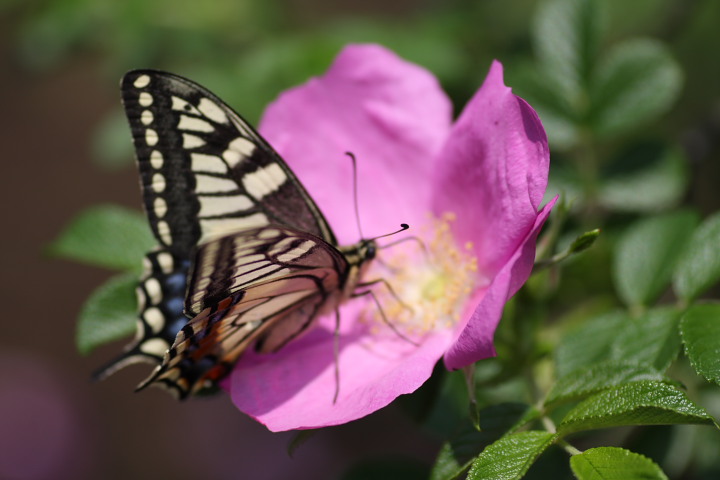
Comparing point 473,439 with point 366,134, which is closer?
point 473,439

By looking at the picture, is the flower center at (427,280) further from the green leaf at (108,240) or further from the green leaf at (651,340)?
the green leaf at (108,240)

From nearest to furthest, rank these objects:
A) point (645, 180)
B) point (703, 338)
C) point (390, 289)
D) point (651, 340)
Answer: point (703, 338) → point (651, 340) → point (390, 289) → point (645, 180)

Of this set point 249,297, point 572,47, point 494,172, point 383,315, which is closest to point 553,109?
point 572,47

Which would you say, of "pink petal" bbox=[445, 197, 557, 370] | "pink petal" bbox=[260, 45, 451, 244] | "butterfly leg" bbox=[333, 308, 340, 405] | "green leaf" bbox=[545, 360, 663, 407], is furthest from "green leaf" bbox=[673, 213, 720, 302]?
"butterfly leg" bbox=[333, 308, 340, 405]

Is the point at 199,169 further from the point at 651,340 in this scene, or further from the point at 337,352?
the point at 651,340

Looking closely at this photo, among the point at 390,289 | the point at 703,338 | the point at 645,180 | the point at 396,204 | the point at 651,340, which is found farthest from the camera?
the point at 645,180

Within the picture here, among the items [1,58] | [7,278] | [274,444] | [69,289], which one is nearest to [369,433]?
[274,444]

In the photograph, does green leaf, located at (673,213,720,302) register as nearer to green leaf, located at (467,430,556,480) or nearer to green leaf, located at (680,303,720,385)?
green leaf, located at (680,303,720,385)

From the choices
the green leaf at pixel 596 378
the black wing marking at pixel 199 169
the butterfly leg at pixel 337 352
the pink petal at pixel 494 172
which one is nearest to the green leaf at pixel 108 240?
the black wing marking at pixel 199 169
